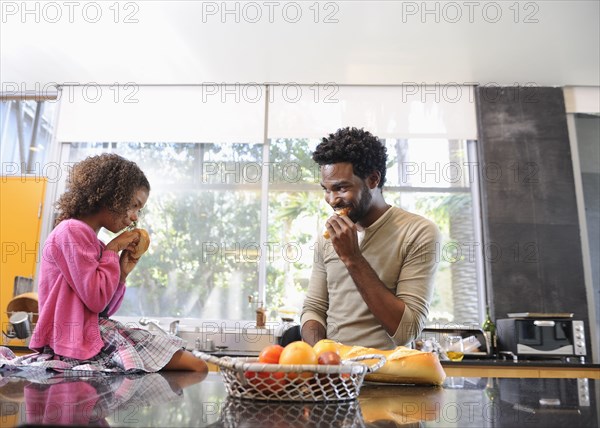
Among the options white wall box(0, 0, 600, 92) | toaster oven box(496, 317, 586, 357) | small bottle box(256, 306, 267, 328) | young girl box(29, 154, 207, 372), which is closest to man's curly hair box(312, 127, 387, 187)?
young girl box(29, 154, 207, 372)

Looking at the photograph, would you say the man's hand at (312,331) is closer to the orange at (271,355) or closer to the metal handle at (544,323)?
the orange at (271,355)

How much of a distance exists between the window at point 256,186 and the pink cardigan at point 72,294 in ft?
8.42

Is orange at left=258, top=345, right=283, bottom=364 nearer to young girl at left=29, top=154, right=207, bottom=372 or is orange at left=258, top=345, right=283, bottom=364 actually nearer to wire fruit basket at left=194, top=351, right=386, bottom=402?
wire fruit basket at left=194, top=351, right=386, bottom=402

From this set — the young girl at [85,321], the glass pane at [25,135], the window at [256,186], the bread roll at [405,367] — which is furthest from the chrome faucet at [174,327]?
the bread roll at [405,367]

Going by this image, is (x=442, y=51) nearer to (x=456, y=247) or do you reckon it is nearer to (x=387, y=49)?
(x=387, y=49)

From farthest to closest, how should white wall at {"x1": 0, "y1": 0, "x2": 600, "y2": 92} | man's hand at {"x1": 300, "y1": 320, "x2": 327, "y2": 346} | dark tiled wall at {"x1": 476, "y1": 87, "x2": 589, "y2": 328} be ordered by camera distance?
dark tiled wall at {"x1": 476, "y1": 87, "x2": 589, "y2": 328} < white wall at {"x1": 0, "y1": 0, "x2": 600, "y2": 92} < man's hand at {"x1": 300, "y1": 320, "x2": 327, "y2": 346}

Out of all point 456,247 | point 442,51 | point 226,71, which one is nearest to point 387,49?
point 442,51

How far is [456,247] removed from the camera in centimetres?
390

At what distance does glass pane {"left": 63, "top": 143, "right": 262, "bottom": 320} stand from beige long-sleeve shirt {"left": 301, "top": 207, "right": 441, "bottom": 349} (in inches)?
87.5

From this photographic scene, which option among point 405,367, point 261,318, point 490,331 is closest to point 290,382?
point 405,367

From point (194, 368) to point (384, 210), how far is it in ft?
2.55

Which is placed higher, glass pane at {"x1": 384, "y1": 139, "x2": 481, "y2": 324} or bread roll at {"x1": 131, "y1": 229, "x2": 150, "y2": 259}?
glass pane at {"x1": 384, "y1": 139, "x2": 481, "y2": 324}

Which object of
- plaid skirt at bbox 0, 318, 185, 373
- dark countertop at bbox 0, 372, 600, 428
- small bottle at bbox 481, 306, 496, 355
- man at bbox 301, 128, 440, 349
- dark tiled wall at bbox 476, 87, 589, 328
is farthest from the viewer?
dark tiled wall at bbox 476, 87, 589, 328

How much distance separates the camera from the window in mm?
3875
